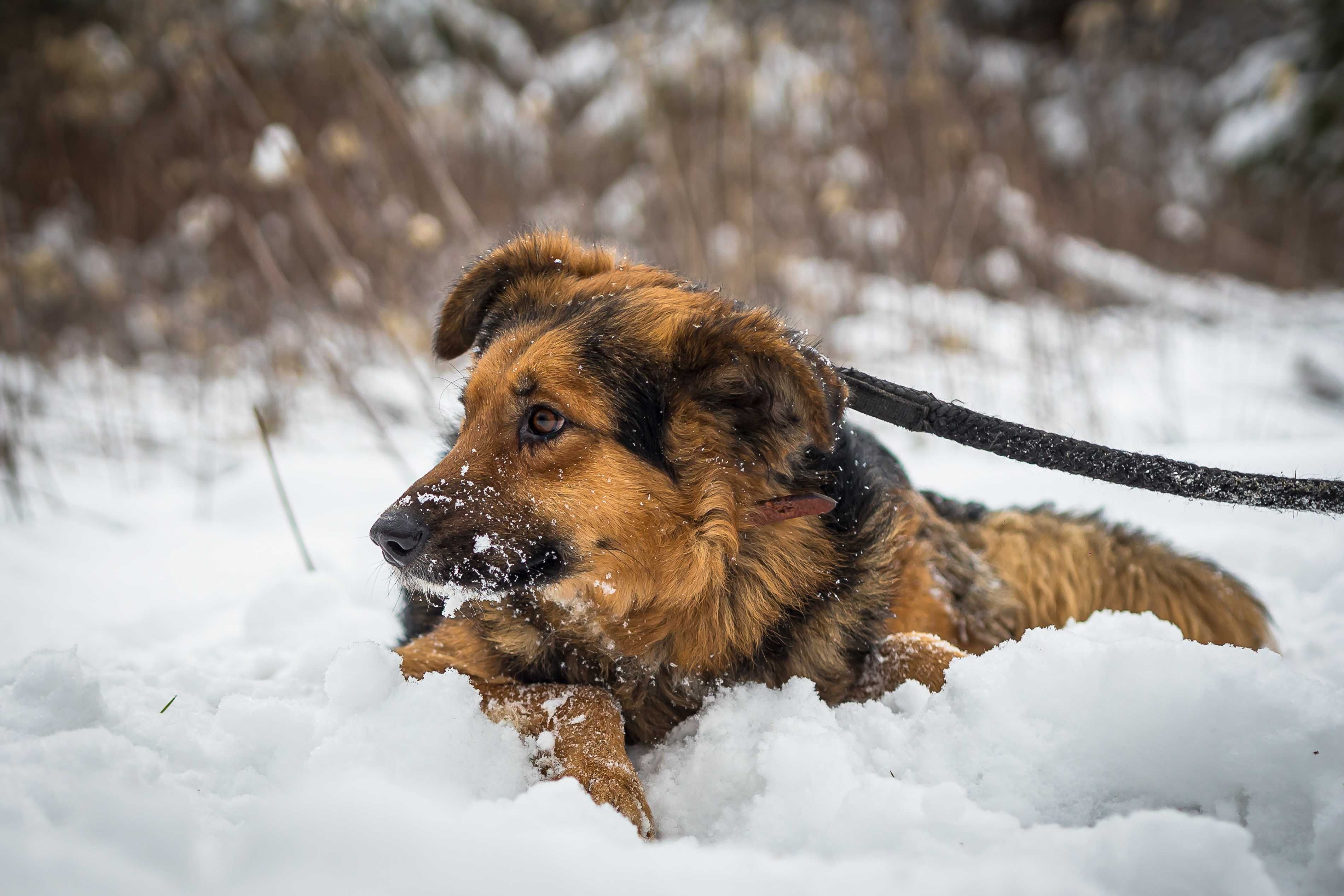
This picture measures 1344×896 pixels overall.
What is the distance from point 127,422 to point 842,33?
835 cm

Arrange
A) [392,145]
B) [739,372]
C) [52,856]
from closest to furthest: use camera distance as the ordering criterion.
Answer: [52,856]
[739,372]
[392,145]

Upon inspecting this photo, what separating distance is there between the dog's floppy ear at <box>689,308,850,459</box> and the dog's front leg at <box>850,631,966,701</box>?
0.67 m

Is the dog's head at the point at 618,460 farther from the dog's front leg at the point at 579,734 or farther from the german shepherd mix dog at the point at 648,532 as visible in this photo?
the dog's front leg at the point at 579,734

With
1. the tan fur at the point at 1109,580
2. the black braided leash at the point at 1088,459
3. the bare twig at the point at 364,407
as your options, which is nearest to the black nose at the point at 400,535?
the black braided leash at the point at 1088,459

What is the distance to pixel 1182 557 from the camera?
2904 mm

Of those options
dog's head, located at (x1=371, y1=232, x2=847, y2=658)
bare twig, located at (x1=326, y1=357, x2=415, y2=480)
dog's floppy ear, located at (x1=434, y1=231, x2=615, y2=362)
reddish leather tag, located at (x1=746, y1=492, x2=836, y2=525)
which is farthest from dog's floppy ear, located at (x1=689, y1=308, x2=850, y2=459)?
bare twig, located at (x1=326, y1=357, x2=415, y2=480)

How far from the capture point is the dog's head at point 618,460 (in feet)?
6.55

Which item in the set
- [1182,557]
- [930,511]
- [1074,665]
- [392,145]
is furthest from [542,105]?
[1074,665]

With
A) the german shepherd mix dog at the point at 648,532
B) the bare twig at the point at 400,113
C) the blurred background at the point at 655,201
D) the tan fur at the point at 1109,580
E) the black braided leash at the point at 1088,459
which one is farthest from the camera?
the blurred background at the point at 655,201

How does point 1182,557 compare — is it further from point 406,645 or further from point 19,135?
point 19,135

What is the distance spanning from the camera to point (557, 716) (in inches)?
73.3

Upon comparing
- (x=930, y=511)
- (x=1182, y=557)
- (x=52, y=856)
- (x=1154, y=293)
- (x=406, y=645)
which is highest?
(x=52, y=856)

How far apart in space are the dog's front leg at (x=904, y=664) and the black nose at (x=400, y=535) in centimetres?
130

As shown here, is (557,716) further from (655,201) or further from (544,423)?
(655,201)
